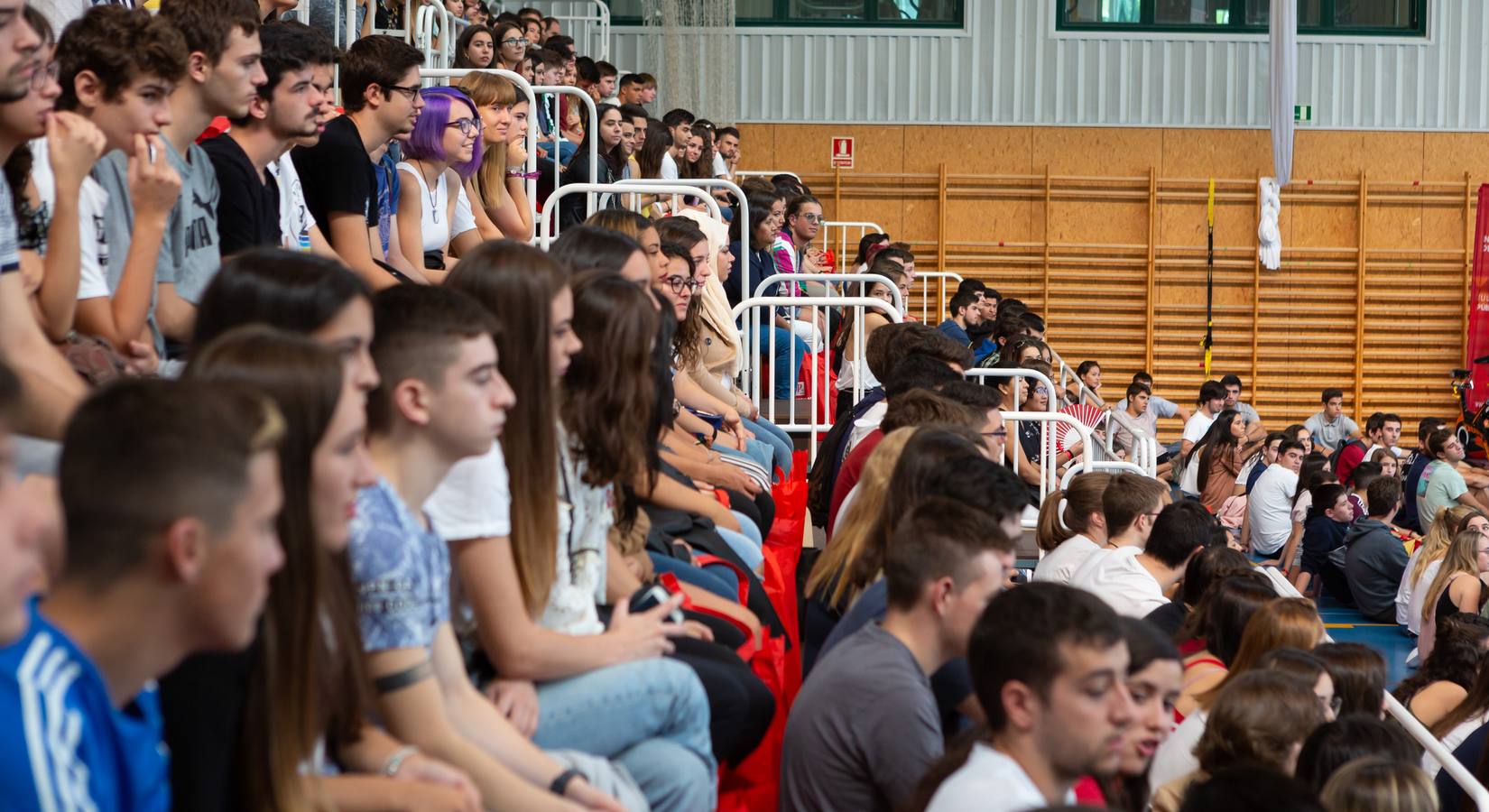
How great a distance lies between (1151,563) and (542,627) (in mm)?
2828

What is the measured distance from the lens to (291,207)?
355 cm

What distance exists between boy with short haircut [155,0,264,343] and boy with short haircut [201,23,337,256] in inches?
5.3

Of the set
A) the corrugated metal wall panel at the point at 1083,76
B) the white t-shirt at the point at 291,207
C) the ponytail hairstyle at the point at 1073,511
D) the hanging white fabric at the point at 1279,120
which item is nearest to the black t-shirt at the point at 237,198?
the white t-shirt at the point at 291,207

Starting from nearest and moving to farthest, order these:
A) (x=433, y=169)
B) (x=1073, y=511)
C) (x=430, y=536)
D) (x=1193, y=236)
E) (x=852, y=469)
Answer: (x=430, y=536) → (x=852, y=469) → (x=433, y=169) → (x=1073, y=511) → (x=1193, y=236)

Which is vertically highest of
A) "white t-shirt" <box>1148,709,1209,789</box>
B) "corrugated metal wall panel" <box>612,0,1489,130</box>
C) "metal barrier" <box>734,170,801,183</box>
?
"corrugated metal wall panel" <box>612,0,1489,130</box>

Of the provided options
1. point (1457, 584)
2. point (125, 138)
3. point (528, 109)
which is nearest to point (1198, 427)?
point (1457, 584)

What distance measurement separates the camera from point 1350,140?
43.9ft

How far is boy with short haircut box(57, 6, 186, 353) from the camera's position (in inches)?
99.5

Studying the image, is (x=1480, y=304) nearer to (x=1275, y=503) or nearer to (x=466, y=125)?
(x=1275, y=503)

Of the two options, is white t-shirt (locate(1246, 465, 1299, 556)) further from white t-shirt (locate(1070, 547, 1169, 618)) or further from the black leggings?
the black leggings

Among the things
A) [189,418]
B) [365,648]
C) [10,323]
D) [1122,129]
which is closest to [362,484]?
[365,648]

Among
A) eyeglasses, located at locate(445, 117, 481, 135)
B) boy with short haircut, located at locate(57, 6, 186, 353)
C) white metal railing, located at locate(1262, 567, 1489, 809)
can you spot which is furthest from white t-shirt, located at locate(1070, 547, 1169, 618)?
boy with short haircut, located at locate(57, 6, 186, 353)

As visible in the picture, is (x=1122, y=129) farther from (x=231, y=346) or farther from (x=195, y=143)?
(x=231, y=346)

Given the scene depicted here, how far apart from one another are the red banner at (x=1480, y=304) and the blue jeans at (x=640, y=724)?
12.3m
